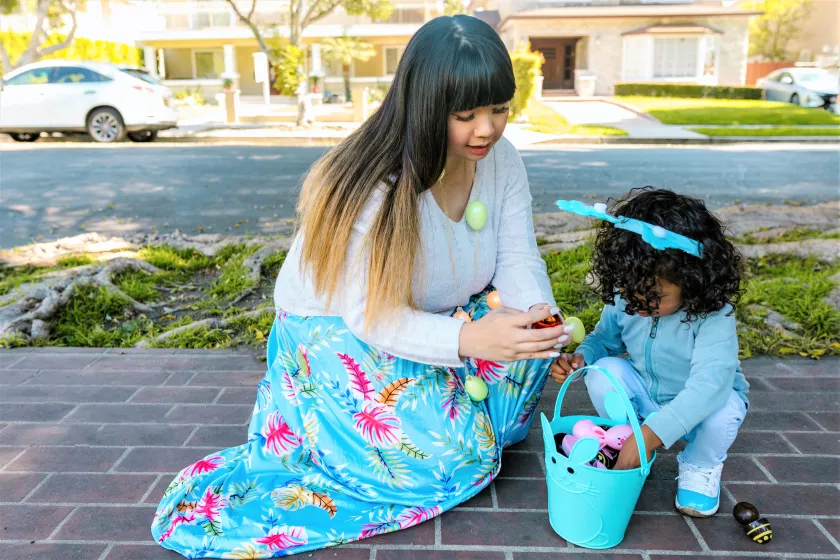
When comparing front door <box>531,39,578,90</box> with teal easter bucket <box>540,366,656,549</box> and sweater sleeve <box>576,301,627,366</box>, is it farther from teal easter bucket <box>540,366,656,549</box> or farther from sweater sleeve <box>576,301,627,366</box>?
teal easter bucket <box>540,366,656,549</box>

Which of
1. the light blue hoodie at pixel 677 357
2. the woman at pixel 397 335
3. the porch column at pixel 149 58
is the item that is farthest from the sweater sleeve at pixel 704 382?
the porch column at pixel 149 58

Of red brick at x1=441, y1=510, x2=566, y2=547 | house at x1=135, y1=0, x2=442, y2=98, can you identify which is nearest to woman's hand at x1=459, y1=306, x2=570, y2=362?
red brick at x1=441, y1=510, x2=566, y2=547

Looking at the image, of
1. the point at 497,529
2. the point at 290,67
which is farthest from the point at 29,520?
the point at 290,67

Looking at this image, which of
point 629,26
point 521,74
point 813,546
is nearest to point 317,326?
point 813,546

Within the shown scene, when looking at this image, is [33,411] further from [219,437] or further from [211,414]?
[219,437]

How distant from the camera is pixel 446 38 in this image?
1691 millimetres

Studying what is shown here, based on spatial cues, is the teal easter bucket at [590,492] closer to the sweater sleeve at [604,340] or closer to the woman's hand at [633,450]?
the woman's hand at [633,450]

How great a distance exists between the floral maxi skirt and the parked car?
66.1 feet

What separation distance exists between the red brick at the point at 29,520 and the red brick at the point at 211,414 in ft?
1.91

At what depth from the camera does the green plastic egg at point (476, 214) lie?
6.66 ft

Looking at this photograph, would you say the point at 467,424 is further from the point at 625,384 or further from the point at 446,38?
the point at 446,38

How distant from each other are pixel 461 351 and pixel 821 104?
21.0m

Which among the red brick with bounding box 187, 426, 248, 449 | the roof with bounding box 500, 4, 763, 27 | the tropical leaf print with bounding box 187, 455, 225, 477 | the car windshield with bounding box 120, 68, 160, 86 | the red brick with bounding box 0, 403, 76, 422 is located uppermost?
the roof with bounding box 500, 4, 763, 27

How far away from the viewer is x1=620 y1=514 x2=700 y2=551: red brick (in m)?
1.83
